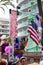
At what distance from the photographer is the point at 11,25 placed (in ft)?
21.6

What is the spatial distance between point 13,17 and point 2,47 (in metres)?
1.41

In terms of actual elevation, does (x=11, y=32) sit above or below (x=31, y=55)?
above

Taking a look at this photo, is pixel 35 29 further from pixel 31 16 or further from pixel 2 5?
pixel 2 5

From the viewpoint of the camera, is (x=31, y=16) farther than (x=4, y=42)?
Yes

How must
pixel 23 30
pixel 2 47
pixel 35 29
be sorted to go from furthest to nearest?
pixel 23 30 → pixel 35 29 → pixel 2 47

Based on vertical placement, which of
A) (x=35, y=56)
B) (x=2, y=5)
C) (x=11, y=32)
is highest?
(x=2, y=5)

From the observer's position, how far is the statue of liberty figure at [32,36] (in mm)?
8758

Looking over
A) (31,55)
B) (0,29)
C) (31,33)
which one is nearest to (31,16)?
(31,33)

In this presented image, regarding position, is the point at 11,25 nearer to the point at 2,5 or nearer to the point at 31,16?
the point at 2,5

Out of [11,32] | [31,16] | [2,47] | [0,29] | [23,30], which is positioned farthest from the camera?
[0,29]

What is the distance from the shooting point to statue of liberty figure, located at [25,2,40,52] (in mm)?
8758

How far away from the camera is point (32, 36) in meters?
9.02

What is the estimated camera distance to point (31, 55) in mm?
8922

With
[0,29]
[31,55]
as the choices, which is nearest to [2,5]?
[31,55]
